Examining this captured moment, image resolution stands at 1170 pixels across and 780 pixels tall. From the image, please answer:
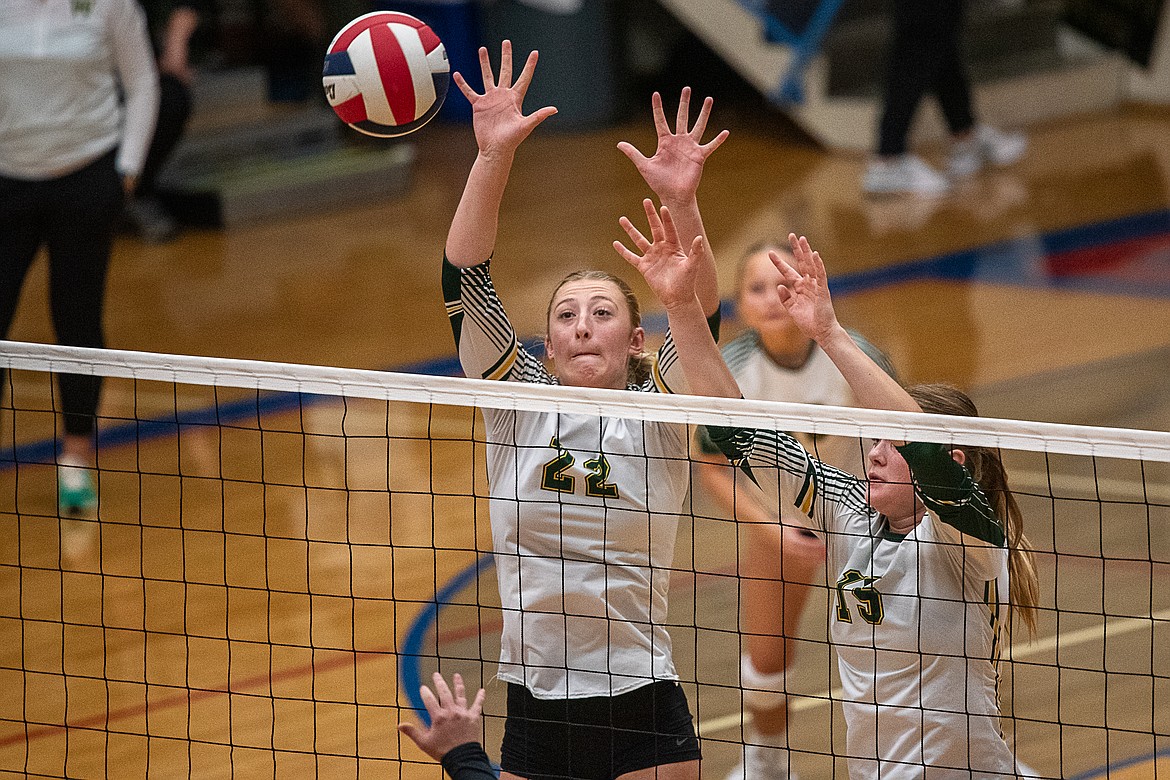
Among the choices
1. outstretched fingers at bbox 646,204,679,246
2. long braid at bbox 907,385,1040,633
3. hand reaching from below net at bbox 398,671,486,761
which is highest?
outstretched fingers at bbox 646,204,679,246

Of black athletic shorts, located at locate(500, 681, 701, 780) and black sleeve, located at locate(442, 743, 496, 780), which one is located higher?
black sleeve, located at locate(442, 743, 496, 780)

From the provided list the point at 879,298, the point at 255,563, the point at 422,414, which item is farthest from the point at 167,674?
the point at 879,298

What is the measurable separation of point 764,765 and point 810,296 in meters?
1.44

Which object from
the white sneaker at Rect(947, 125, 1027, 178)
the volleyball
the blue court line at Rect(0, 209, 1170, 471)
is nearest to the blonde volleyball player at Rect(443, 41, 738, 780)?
the volleyball

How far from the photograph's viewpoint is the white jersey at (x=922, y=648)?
2977mm

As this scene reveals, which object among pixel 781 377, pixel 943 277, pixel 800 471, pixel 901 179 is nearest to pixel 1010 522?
pixel 800 471

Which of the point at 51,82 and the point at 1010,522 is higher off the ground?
the point at 1010,522

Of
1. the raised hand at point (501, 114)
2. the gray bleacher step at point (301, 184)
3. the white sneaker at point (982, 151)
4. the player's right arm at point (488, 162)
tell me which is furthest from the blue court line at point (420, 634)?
the white sneaker at point (982, 151)

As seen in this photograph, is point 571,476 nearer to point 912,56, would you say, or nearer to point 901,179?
point 912,56

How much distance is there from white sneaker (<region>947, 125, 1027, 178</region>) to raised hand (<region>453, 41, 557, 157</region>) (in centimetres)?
825

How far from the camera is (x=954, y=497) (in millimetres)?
2840

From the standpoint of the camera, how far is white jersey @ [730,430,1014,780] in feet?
9.77

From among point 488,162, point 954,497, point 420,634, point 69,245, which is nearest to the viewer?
Result: point 954,497

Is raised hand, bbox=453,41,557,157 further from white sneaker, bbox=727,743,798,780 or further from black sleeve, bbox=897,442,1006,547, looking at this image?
white sneaker, bbox=727,743,798,780
